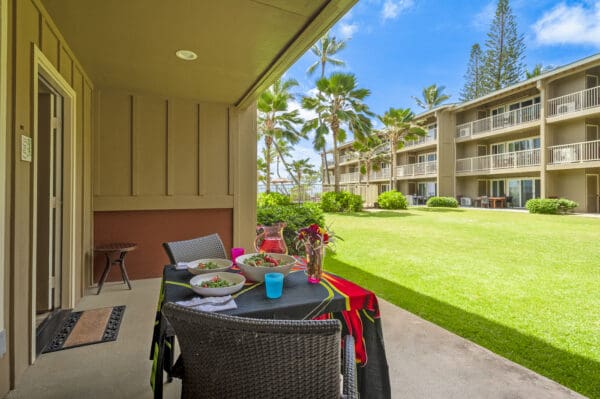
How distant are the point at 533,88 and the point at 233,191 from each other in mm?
15471

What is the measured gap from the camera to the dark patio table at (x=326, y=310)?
4.45 feet

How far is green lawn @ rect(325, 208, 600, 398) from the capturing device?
7.64 ft

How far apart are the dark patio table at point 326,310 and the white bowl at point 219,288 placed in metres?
0.04

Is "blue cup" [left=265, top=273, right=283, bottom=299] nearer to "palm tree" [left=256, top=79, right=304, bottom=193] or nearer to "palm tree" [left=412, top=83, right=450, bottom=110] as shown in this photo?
"palm tree" [left=256, top=79, right=304, bottom=193]

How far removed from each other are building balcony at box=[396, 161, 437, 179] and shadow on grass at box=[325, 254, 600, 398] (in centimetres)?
1631

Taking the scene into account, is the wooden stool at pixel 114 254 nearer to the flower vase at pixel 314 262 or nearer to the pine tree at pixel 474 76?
the flower vase at pixel 314 262

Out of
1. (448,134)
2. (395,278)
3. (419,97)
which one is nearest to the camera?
(395,278)

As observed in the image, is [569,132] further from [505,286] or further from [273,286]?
[273,286]

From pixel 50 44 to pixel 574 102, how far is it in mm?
16233

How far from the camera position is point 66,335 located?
2541 millimetres

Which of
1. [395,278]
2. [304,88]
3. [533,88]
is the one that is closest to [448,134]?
[533,88]

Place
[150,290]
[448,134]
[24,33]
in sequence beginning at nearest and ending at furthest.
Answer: [24,33]
[150,290]
[448,134]

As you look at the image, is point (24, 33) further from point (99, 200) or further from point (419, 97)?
point (419, 97)

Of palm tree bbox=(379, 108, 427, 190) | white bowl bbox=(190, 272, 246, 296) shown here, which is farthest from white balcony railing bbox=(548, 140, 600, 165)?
white bowl bbox=(190, 272, 246, 296)
